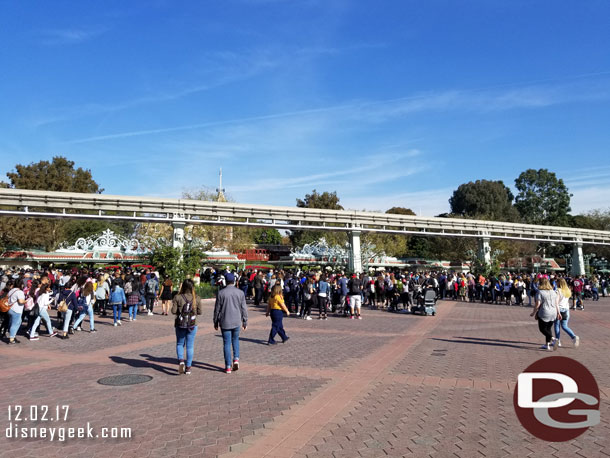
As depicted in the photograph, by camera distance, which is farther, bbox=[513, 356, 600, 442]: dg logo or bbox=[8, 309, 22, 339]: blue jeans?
bbox=[8, 309, 22, 339]: blue jeans

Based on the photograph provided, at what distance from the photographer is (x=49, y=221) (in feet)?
146

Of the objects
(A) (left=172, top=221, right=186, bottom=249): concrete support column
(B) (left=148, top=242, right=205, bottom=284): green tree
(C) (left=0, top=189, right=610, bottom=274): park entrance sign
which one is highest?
(C) (left=0, top=189, right=610, bottom=274): park entrance sign

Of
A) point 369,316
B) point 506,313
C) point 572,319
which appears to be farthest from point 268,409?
point 506,313

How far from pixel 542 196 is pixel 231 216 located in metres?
73.9

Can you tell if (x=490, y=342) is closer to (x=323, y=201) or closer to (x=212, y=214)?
(x=212, y=214)

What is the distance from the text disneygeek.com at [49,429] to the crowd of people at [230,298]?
7.75ft

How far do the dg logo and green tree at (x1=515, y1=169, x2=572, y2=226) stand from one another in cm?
8458

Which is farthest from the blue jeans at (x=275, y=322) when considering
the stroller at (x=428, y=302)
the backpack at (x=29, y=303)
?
the stroller at (x=428, y=302)

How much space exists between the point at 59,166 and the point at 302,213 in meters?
33.4

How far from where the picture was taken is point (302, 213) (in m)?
38.3

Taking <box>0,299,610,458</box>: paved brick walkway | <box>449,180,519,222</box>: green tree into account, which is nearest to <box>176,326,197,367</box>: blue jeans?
<box>0,299,610,458</box>: paved brick walkway

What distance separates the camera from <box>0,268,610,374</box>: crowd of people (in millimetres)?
8242

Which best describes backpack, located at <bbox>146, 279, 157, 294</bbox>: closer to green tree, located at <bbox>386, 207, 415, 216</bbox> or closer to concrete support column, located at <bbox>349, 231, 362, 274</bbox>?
concrete support column, located at <bbox>349, 231, 362, 274</bbox>

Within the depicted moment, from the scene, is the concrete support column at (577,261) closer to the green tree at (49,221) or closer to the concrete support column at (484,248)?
the concrete support column at (484,248)
